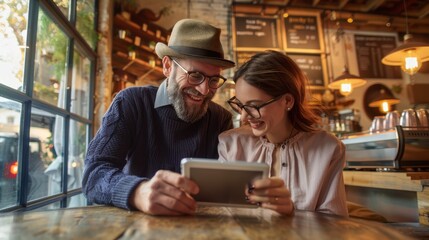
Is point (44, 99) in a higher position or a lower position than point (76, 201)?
higher

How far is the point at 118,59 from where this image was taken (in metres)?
4.17

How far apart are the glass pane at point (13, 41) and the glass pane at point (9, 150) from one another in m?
0.15

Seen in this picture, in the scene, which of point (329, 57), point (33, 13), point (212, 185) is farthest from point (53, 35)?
point (329, 57)

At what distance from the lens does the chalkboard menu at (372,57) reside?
5.31 metres

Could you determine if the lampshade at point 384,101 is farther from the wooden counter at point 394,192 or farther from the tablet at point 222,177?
the tablet at point 222,177

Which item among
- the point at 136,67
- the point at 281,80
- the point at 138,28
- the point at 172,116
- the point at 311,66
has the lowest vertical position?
the point at 172,116

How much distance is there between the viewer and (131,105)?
4.93 feet

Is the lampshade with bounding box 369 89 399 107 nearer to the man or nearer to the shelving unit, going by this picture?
the shelving unit

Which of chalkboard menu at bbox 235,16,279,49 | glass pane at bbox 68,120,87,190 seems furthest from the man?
chalkboard menu at bbox 235,16,279,49

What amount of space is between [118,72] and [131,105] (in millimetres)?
2844

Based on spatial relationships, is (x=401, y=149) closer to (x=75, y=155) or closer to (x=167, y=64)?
(x=167, y=64)

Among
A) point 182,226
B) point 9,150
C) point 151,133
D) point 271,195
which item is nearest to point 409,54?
point 151,133

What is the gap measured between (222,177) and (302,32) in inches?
186

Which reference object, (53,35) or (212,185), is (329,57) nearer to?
(53,35)
